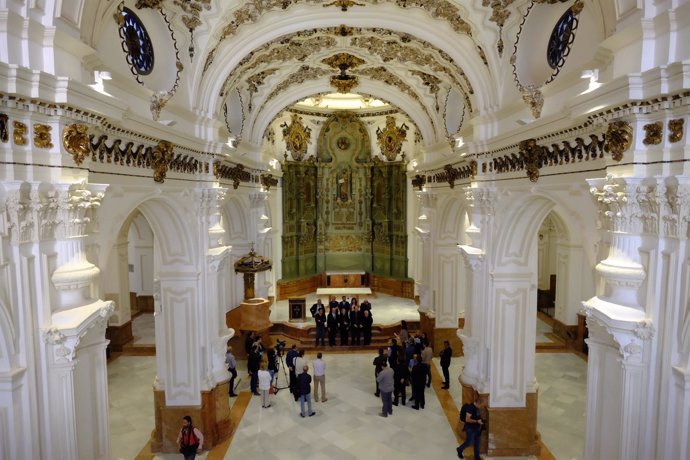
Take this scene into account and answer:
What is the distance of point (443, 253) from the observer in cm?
1305

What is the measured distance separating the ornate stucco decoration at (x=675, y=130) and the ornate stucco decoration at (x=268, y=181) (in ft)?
40.4

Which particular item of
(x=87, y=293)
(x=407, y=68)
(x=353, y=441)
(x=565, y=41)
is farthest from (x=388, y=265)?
(x=87, y=293)

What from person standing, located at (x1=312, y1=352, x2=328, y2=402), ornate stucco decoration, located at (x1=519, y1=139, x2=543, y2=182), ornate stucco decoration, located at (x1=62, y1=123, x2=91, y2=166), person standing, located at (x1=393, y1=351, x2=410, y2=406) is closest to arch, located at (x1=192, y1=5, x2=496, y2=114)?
ornate stucco decoration, located at (x1=519, y1=139, x2=543, y2=182)

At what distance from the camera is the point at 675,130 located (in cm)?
356

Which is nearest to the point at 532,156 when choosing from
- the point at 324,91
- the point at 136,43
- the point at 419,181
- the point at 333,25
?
the point at 333,25

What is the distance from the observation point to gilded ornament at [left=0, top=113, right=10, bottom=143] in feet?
11.6

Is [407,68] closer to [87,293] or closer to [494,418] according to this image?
[494,418]

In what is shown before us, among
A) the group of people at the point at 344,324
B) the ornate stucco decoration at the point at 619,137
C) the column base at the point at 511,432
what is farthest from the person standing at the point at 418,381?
the ornate stucco decoration at the point at 619,137

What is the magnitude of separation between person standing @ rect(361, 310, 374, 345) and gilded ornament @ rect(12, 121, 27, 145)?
10634 mm

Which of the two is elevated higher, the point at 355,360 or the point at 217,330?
the point at 217,330

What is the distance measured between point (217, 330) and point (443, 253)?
22.4ft

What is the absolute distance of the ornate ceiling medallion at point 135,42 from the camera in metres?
5.78

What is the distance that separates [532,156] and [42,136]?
5598 millimetres

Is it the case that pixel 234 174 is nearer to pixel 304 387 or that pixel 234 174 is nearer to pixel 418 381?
pixel 304 387
